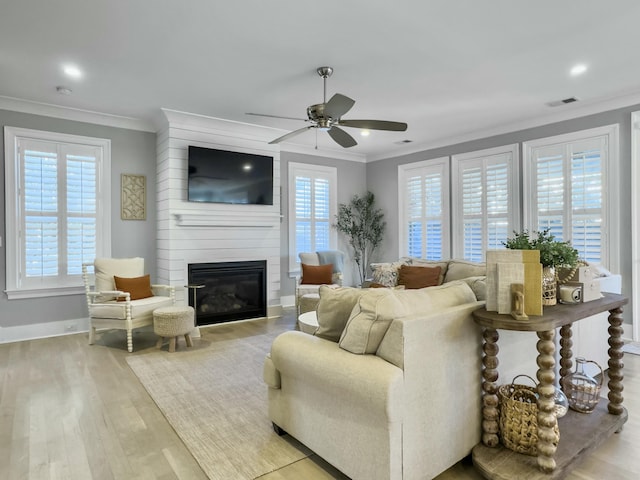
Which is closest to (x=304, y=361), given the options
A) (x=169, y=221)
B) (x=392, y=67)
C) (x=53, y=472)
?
(x=53, y=472)

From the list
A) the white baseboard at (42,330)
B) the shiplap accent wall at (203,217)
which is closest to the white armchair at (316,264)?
the shiplap accent wall at (203,217)

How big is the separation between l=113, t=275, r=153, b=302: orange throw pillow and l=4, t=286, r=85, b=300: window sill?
2.49 ft

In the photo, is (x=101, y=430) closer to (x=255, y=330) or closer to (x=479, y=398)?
(x=479, y=398)

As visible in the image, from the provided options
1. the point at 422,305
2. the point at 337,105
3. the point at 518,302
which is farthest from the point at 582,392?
the point at 337,105

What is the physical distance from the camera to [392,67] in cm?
362

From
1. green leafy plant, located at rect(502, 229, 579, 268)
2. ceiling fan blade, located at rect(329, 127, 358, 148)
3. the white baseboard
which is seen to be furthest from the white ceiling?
the white baseboard

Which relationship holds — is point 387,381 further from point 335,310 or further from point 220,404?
point 220,404

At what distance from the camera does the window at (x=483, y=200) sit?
549cm

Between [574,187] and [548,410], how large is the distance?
3.97 meters

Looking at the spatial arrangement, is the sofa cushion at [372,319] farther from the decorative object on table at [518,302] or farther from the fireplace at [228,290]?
the fireplace at [228,290]

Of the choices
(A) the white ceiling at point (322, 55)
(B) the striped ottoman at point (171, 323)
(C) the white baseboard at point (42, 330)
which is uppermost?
(A) the white ceiling at point (322, 55)

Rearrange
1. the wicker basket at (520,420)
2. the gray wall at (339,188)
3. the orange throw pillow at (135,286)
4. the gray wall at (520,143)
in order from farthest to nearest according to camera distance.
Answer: the gray wall at (339,188) < the orange throw pillow at (135,286) < the gray wall at (520,143) < the wicker basket at (520,420)

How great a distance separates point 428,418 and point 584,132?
Answer: 454cm

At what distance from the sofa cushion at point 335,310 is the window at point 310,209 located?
4.46 metres
